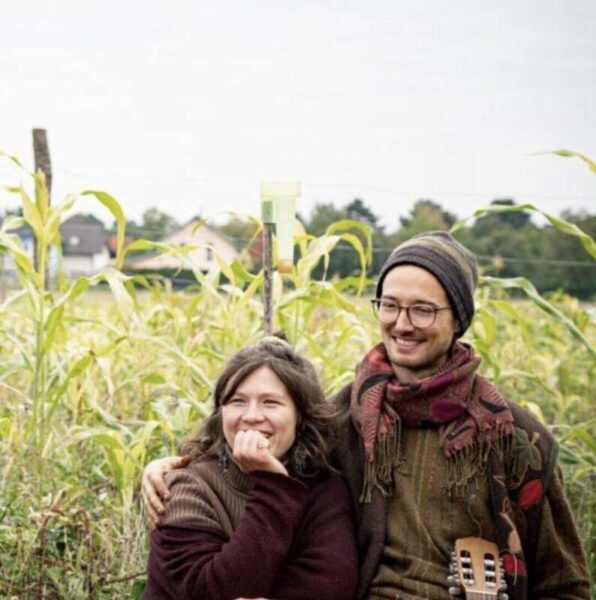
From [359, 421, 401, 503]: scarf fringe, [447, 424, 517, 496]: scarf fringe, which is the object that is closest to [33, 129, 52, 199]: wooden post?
[359, 421, 401, 503]: scarf fringe

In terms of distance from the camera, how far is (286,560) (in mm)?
2320

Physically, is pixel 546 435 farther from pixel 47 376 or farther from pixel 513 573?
pixel 47 376

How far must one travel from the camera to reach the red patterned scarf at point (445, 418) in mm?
2383

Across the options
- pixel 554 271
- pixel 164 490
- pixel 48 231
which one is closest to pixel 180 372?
pixel 48 231

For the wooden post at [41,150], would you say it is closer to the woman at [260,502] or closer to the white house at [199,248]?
the white house at [199,248]

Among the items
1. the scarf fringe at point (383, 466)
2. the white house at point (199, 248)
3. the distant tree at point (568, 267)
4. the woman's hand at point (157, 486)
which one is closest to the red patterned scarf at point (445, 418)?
the scarf fringe at point (383, 466)

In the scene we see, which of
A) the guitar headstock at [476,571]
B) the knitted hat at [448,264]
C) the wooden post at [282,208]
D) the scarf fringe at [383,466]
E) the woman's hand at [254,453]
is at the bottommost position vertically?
the guitar headstock at [476,571]

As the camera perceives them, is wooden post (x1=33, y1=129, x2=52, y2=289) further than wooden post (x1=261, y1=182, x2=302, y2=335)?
Yes

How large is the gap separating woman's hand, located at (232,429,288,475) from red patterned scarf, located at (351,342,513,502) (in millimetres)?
252

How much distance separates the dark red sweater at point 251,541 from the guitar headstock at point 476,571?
22cm

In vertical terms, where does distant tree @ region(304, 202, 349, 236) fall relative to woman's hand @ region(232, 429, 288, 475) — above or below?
below

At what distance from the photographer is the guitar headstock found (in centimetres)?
233

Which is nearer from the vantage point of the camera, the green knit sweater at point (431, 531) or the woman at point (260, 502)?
the woman at point (260, 502)

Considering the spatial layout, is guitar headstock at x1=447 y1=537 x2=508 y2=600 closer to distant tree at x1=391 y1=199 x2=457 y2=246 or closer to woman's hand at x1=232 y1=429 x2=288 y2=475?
woman's hand at x1=232 y1=429 x2=288 y2=475
